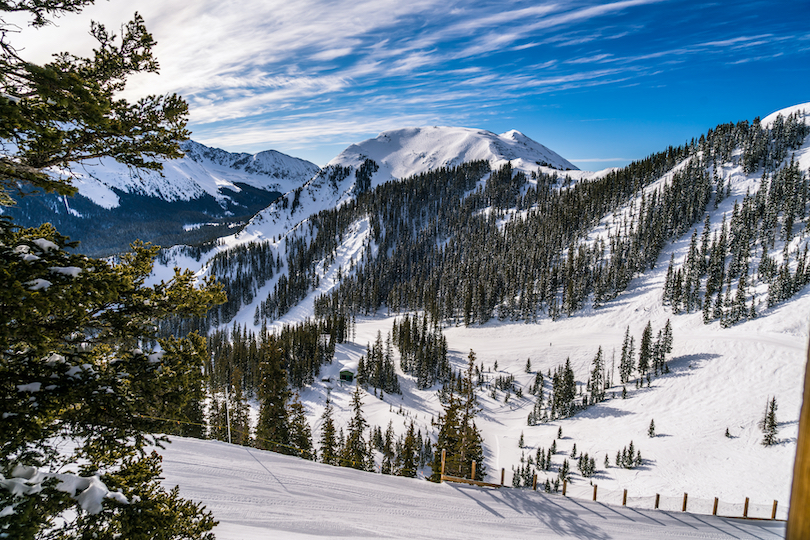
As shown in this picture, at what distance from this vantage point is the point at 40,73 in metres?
4.58

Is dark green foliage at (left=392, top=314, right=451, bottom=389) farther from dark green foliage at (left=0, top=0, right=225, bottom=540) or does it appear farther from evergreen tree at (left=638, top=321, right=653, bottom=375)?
dark green foliage at (left=0, top=0, right=225, bottom=540)

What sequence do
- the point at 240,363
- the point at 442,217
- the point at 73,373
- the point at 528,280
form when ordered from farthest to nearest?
the point at 442,217 < the point at 528,280 < the point at 240,363 < the point at 73,373

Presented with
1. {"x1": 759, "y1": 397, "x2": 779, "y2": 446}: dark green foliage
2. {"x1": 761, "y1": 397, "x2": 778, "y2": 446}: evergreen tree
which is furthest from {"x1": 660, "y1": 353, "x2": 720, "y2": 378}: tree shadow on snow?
{"x1": 761, "y1": 397, "x2": 778, "y2": 446}: evergreen tree

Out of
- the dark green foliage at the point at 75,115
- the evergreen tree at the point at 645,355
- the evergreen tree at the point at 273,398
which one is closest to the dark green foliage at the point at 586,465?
the evergreen tree at the point at 645,355

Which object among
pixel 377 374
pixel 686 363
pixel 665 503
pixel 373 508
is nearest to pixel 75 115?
pixel 373 508

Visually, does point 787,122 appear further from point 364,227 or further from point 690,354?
point 364,227

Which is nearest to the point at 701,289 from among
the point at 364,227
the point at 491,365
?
the point at 491,365

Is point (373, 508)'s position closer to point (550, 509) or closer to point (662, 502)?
point (550, 509)

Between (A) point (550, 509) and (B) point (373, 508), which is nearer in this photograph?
(B) point (373, 508)

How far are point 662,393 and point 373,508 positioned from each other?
64.6m

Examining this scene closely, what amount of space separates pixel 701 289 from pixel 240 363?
98.1 meters

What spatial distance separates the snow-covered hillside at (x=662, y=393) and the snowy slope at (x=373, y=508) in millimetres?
2264

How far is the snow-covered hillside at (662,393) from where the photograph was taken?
44938 mm

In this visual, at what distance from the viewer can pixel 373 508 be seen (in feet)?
44.7
